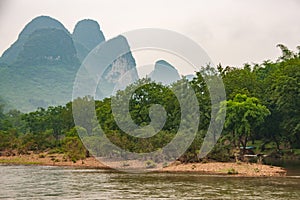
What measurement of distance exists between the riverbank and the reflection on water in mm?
2384

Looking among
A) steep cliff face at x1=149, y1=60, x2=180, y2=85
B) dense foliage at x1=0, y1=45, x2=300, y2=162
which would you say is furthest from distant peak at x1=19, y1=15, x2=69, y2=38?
steep cliff face at x1=149, y1=60, x2=180, y2=85

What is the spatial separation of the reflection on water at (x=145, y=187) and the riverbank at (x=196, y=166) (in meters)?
2.38

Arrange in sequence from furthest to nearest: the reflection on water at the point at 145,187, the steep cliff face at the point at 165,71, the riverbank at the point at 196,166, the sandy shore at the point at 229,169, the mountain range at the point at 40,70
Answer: the mountain range at the point at 40,70, the steep cliff face at the point at 165,71, the riverbank at the point at 196,166, the sandy shore at the point at 229,169, the reflection on water at the point at 145,187

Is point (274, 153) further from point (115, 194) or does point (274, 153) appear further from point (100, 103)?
point (115, 194)

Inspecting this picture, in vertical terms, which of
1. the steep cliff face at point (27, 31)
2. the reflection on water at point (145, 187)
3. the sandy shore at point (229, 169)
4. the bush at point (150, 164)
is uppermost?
the steep cliff face at point (27, 31)

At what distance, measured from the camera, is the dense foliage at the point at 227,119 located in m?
33.4

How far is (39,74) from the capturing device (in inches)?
5945

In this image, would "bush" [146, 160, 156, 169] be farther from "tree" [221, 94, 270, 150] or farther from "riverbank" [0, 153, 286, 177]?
"tree" [221, 94, 270, 150]

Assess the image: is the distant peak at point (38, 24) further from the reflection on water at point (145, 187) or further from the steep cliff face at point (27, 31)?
the reflection on water at point (145, 187)

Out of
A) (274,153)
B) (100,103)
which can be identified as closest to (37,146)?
(100,103)

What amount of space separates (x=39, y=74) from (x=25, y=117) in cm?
9389

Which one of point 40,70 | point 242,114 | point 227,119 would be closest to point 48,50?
point 40,70

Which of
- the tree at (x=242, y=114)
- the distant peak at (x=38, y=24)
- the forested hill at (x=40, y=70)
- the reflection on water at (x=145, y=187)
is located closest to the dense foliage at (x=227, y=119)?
the tree at (x=242, y=114)

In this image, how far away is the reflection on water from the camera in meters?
16.8
